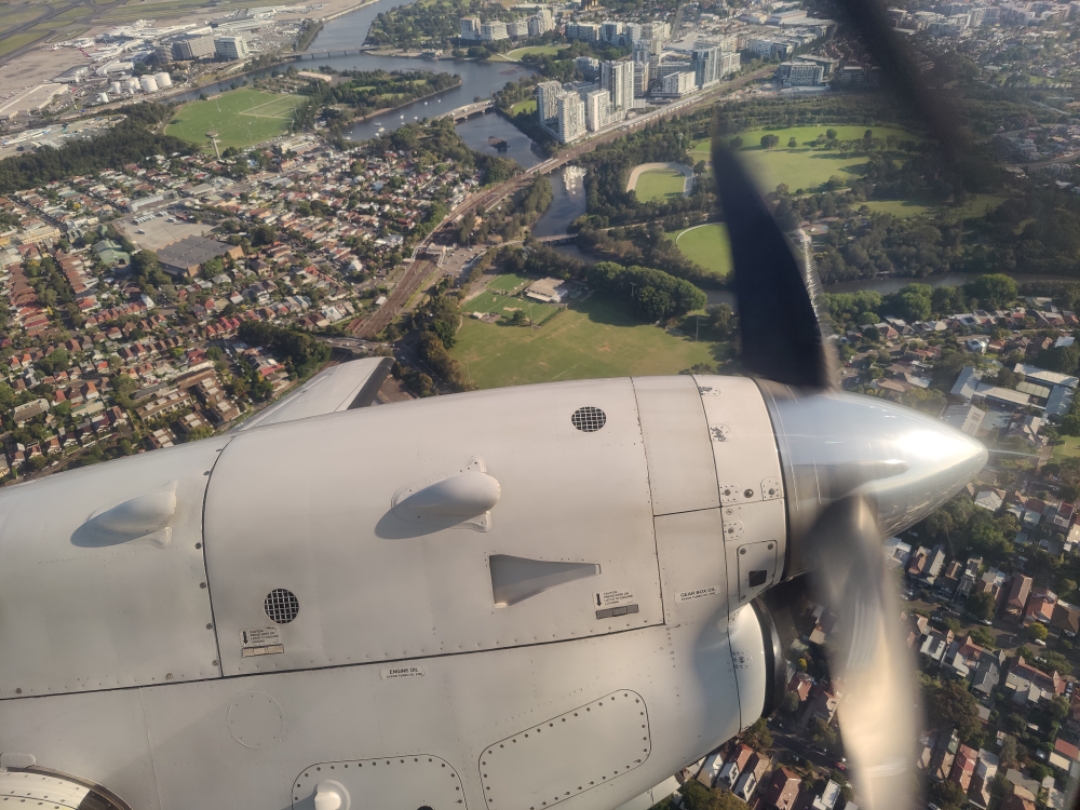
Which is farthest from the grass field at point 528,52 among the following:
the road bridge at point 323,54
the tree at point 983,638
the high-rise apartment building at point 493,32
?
the tree at point 983,638

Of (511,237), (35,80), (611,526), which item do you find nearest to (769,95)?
(511,237)

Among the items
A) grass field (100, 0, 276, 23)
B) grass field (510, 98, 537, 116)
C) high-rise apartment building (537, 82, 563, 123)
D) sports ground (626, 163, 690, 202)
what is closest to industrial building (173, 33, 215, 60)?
grass field (100, 0, 276, 23)

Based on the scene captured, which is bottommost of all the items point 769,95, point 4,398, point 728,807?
point 728,807

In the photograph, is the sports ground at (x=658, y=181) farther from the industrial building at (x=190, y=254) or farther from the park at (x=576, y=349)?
the industrial building at (x=190, y=254)

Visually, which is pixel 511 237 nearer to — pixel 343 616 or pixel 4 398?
pixel 4 398

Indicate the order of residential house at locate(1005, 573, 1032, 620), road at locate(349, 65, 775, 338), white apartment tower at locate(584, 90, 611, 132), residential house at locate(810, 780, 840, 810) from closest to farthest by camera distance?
residential house at locate(810, 780, 840, 810)
residential house at locate(1005, 573, 1032, 620)
road at locate(349, 65, 775, 338)
white apartment tower at locate(584, 90, 611, 132)

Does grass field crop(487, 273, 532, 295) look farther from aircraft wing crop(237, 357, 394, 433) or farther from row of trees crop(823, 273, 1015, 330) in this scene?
aircraft wing crop(237, 357, 394, 433)

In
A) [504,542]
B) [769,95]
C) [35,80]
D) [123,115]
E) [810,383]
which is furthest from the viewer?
[35,80]
